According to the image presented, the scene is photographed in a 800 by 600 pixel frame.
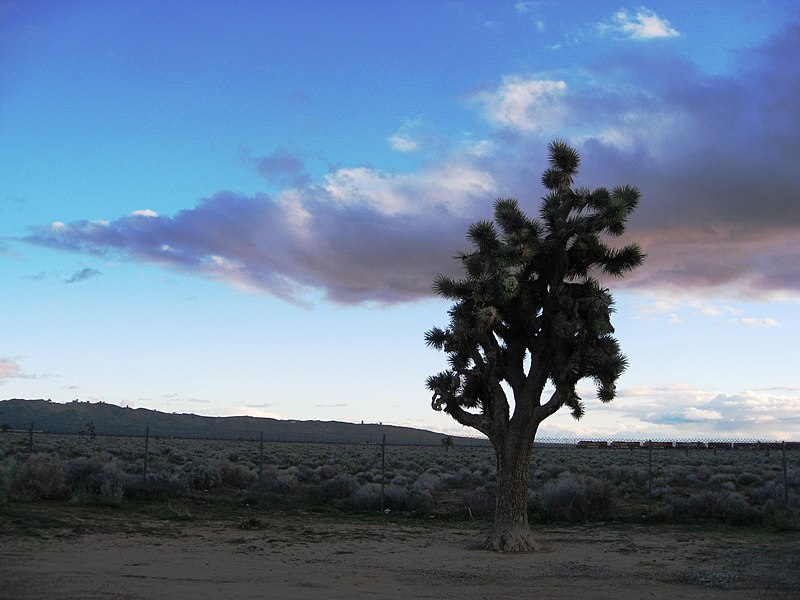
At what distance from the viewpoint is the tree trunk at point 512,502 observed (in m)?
15.3

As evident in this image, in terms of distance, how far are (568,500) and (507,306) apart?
812 cm

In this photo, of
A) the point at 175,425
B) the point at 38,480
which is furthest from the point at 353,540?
the point at 175,425

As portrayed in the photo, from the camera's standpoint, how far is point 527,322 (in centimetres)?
1605

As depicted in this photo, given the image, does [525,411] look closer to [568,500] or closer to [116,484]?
[568,500]

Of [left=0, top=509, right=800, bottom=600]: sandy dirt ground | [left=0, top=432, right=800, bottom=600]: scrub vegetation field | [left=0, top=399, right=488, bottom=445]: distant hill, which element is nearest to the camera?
[left=0, top=509, right=800, bottom=600]: sandy dirt ground

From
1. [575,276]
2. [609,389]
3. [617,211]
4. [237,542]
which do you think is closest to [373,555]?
[237,542]

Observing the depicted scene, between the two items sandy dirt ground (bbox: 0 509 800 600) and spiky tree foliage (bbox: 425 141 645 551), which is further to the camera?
spiky tree foliage (bbox: 425 141 645 551)

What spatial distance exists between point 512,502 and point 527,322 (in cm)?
378

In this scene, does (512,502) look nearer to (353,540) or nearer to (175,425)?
(353,540)

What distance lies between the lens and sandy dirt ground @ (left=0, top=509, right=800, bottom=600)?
10.7m

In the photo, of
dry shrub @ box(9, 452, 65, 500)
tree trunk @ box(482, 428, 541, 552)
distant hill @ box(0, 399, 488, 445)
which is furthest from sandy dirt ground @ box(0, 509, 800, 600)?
distant hill @ box(0, 399, 488, 445)

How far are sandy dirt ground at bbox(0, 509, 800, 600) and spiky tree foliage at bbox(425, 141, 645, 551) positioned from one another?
2.19 meters

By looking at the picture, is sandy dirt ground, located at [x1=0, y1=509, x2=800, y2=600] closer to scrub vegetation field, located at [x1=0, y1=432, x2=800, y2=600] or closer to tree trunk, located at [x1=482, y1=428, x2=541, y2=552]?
scrub vegetation field, located at [x1=0, y1=432, x2=800, y2=600]

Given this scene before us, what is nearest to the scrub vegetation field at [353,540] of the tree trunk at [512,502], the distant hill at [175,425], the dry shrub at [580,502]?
the dry shrub at [580,502]
